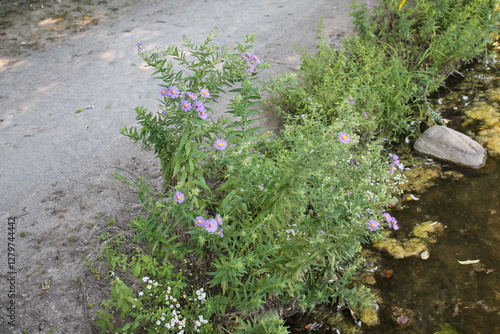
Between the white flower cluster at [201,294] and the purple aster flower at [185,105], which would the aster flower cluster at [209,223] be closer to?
the white flower cluster at [201,294]

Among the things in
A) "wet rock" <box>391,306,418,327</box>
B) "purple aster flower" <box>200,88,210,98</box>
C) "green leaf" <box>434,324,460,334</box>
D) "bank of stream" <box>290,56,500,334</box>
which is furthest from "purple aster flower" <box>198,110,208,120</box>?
"green leaf" <box>434,324,460,334</box>

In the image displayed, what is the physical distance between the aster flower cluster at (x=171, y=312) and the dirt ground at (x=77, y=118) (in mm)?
303

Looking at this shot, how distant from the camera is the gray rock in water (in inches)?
158

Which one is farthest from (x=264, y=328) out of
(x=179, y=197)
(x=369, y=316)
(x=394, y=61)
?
(x=394, y=61)

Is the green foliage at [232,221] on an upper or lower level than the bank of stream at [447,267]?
upper

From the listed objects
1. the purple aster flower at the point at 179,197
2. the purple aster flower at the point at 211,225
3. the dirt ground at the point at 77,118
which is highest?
the purple aster flower at the point at 179,197

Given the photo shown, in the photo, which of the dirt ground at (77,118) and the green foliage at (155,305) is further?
the dirt ground at (77,118)

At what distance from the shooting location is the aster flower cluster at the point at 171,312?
2.31m

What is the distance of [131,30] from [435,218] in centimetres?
400

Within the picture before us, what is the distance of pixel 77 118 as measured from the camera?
393 centimetres

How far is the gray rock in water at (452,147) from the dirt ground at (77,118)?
1.47 m

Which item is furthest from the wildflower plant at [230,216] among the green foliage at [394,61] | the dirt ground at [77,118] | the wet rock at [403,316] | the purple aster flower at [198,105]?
the green foliage at [394,61]

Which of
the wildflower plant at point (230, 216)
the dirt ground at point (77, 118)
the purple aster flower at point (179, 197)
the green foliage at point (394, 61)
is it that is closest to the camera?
the purple aster flower at point (179, 197)

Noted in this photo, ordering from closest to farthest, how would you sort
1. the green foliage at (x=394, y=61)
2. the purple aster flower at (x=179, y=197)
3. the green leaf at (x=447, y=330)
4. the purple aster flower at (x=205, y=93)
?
the purple aster flower at (x=179, y=197) → the purple aster flower at (x=205, y=93) → the green leaf at (x=447, y=330) → the green foliage at (x=394, y=61)
